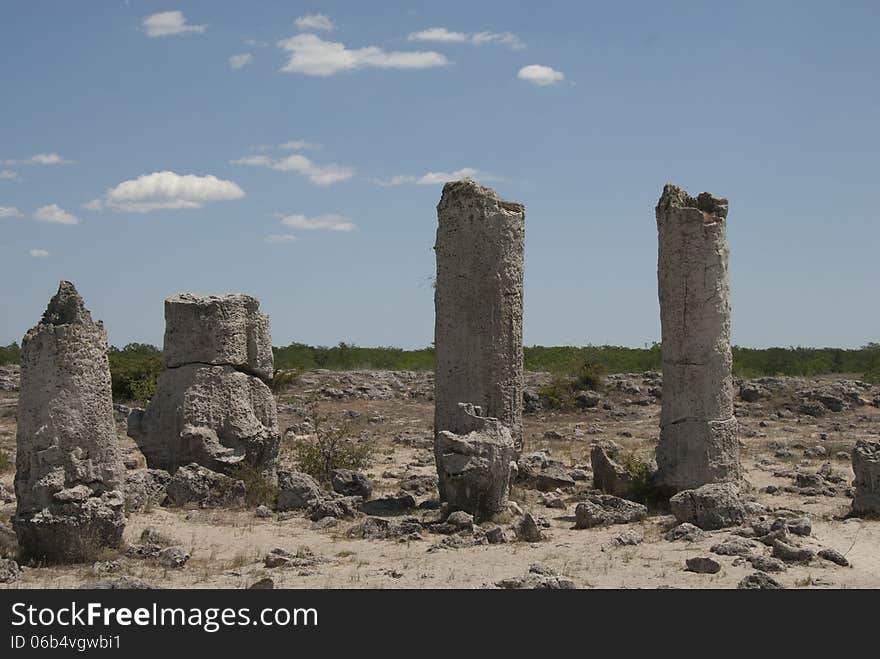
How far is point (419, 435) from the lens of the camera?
20.5m

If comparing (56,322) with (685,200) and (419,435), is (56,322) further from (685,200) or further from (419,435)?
(419,435)

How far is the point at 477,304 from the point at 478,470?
2096mm

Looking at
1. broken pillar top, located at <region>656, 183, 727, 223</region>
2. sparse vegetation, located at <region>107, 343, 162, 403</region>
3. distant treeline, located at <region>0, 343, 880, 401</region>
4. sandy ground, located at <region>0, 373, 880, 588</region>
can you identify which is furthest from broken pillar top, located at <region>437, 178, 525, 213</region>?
distant treeline, located at <region>0, 343, 880, 401</region>

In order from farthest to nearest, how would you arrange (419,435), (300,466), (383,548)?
(419,435) → (300,466) → (383,548)

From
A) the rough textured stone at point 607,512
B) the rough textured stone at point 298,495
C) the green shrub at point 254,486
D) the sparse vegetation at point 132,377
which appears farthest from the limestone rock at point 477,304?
the sparse vegetation at point 132,377

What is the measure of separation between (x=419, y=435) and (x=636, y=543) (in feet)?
33.0

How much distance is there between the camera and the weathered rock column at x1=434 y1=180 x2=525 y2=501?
13.1 metres

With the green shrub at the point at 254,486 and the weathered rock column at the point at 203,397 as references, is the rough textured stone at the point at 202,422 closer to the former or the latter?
the weathered rock column at the point at 203,397

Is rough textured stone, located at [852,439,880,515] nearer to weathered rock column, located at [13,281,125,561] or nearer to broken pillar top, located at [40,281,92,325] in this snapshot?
weathered rock column, located at [13,281,125,561]

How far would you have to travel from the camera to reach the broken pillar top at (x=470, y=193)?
43.0 ft

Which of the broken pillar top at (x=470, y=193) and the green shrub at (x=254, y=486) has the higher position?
the broken pillar top at (x=470, y=193)

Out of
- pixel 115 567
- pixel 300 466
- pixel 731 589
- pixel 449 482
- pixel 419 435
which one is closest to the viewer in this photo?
pixel 731 589

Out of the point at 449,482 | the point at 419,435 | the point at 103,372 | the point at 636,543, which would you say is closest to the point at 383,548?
the point at 449,482

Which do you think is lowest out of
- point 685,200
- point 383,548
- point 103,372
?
point 383,548
